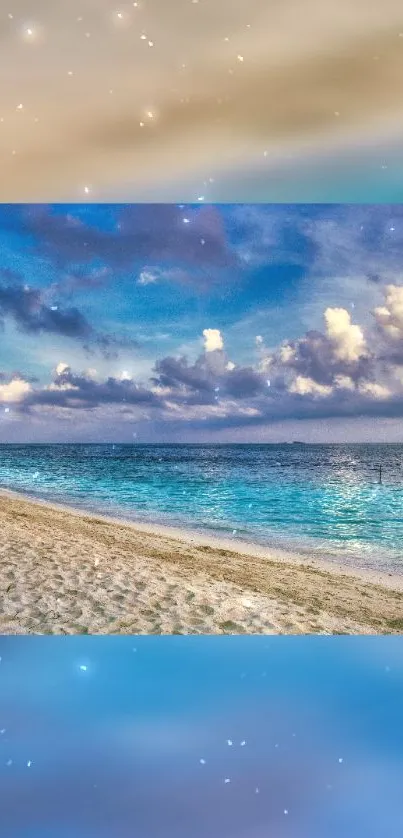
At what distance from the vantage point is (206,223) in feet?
41.4

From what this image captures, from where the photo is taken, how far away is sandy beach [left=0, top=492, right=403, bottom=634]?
316cm

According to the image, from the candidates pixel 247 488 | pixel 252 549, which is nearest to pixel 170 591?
pixel 252 549

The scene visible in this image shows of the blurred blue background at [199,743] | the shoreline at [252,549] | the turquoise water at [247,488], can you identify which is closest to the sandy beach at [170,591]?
the shoreline at [252,549]

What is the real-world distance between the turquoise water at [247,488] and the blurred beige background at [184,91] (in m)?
3.96

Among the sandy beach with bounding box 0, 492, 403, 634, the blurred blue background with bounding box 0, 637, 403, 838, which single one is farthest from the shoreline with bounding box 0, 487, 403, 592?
the blurred blue background with bounding box 0, 637, 403, 838

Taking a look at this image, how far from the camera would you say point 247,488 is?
12.4 m

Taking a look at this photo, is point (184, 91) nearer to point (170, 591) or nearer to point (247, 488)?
point (170, 591)

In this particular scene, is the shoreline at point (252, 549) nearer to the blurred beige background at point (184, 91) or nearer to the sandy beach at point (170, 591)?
the sandy beach at point (170, 591)

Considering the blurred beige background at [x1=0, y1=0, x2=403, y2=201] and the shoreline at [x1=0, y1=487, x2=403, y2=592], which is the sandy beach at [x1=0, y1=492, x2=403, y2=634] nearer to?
the shoreline at [x1=0, y1=487, x2=403, y2=592]

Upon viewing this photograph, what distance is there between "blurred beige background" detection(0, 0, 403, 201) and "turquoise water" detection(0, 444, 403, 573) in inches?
156

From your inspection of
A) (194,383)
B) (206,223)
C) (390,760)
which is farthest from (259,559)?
(194,383)

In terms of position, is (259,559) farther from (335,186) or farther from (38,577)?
(335,186)

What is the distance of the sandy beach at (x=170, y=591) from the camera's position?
3156mm

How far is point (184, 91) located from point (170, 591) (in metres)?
2.44
